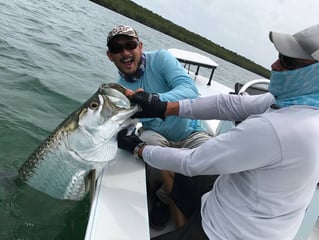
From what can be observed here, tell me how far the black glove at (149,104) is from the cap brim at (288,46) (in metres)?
1.14

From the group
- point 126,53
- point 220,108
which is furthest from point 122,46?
point 220,108

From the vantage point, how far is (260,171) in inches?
75.9

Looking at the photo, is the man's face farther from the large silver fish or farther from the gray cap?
the gray cap

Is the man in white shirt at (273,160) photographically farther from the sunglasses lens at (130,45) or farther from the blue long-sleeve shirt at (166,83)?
the sunglasses lens at (130,45)

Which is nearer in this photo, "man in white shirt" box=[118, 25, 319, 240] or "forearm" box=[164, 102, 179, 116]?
"man in white shirt" box=[118, 25, 319, 240]

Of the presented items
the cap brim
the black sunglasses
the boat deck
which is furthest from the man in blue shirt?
the cap brim

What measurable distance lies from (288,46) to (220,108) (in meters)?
1.17

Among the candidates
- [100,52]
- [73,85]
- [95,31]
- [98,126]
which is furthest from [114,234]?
[95,31]

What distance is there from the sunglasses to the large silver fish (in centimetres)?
119

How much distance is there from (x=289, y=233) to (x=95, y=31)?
16.8m

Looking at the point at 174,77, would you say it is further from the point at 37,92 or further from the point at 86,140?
the point at 37,92

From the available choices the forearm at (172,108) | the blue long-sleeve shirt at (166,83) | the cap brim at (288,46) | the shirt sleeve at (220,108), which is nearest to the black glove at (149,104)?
the forearm at (172,108)

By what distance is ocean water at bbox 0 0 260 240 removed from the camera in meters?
3.35

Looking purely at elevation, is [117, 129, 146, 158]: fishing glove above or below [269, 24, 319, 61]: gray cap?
below
